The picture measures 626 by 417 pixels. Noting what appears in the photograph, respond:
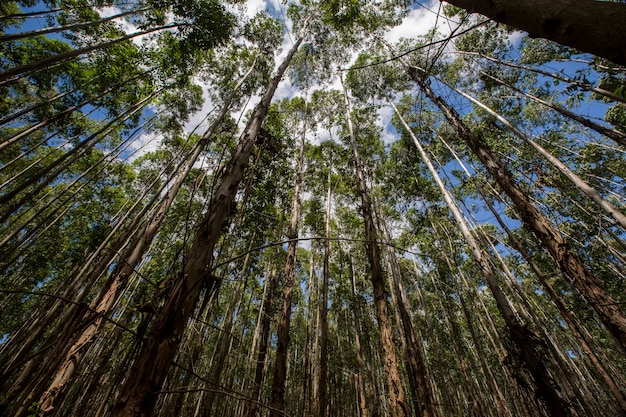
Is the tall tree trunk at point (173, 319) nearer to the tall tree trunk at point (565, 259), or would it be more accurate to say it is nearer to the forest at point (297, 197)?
the forest at point (297, 197)

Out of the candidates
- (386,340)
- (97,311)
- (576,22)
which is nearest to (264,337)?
(386,340)

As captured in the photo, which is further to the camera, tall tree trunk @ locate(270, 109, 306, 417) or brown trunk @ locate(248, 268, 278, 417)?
brown trunk @ locate(248, 268, 278, 417)

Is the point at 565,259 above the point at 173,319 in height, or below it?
above

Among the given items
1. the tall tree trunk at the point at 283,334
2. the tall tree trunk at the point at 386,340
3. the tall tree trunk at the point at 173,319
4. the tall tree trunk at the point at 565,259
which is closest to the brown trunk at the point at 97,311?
the tall tree trunk at the point at 173,319

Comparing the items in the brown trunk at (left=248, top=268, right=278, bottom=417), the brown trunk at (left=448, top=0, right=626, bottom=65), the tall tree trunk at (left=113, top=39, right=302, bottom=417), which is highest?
the brown trunk at (left=248, top=268, right=278, bottom=417)

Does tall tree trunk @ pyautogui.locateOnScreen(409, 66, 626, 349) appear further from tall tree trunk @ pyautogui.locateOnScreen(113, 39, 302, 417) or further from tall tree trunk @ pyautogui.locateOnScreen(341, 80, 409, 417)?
tall tree trunk @ pyautogui.locateOnScreen(113, 39, 302, 417)

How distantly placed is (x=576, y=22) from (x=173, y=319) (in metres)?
2.33

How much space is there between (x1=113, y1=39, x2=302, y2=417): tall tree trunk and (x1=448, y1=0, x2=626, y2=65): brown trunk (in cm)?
200

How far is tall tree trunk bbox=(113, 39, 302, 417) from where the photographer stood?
1004 mm

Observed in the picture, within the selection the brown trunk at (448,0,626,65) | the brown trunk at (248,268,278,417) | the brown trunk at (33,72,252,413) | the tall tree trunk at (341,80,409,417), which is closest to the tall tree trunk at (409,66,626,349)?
the brown trunk at (448,0,626,65)

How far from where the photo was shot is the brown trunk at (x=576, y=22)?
1046mm

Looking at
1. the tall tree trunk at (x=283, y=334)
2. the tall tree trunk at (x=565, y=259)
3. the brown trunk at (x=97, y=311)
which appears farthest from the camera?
the tall tree trunk at (x=283, y=334)

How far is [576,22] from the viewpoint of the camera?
44.9 inches

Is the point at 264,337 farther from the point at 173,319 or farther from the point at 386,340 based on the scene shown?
the point at 173,319
